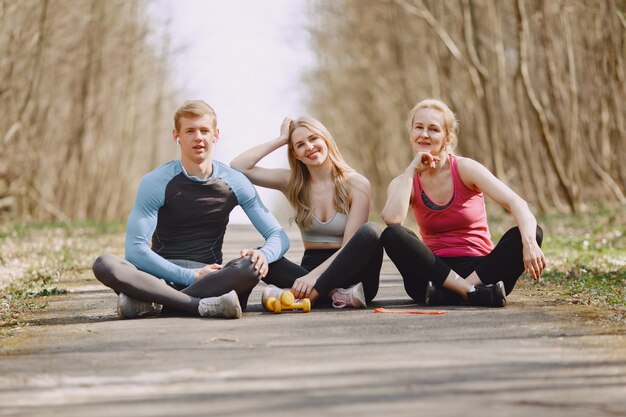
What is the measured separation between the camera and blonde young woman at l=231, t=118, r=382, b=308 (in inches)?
302

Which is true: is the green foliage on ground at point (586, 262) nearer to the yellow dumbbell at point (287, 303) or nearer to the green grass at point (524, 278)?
the green grass at point (524, 278)

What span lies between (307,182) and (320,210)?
246 millimetres

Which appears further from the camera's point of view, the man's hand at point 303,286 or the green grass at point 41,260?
the green grass at point 41,260

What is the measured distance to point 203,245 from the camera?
25.6 ft

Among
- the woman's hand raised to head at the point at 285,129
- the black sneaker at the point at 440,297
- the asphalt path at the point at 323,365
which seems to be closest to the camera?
the asphalt path at the point at 323,365

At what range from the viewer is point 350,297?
7672mm

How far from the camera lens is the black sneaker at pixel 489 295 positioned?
743 cm

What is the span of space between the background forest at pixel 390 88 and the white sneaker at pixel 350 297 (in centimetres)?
742

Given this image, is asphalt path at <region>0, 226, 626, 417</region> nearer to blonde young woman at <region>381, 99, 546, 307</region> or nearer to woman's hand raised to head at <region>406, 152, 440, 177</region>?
blonde young woman at <region>381, 99, 546, 307</region>

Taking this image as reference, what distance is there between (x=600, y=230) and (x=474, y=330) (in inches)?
426

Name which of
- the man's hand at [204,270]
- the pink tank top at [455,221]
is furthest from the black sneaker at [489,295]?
the man's hand at [204,270]

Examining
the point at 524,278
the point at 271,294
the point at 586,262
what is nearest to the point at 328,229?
the point at 271,294

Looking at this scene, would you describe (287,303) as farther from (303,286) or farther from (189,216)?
(189,216)

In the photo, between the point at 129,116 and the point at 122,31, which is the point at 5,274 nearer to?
the point at 122,31
